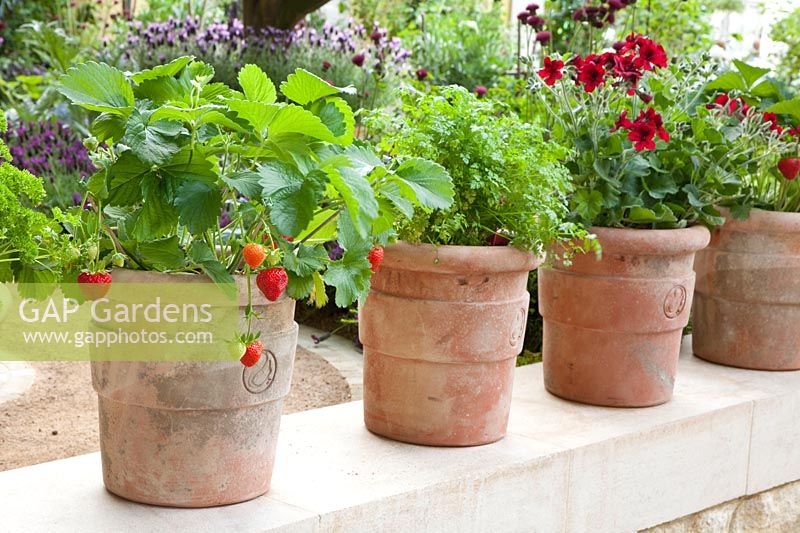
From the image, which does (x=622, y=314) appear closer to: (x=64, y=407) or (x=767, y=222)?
(x=767, y=222)

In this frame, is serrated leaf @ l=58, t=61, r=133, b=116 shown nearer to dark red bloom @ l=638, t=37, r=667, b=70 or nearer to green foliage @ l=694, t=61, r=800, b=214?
dark red bloom @ l=638, t=37, r=667, b=70

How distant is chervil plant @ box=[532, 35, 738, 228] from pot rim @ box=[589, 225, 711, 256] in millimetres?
51

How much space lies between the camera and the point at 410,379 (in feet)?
6.89

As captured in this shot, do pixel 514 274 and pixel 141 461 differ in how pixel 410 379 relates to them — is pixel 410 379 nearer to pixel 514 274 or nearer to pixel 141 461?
pixel 514 274

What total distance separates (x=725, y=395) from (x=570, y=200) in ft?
2.21

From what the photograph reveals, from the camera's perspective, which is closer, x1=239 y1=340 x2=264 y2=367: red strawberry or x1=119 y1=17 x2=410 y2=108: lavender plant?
x1=239 y1=340 x2=264 y2=367: red strawberry

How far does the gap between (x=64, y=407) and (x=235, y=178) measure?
176cm

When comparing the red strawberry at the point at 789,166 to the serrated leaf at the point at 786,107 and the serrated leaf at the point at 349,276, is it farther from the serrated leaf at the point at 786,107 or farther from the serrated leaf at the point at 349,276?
the serrated leaf at the point at 349,276

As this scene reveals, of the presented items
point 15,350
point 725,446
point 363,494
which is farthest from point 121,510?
point 15,350

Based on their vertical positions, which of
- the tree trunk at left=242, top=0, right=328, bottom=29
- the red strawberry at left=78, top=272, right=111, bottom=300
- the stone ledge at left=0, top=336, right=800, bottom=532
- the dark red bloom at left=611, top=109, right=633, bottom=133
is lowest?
the stone ledge at left=0, top=336, right=800, bottom=532

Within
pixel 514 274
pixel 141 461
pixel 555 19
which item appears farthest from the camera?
pixel 555 19

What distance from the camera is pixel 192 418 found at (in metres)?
1.65

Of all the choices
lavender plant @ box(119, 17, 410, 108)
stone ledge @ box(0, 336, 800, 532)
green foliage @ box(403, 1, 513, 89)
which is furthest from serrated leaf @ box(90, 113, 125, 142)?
green foliage @ box(403, 1, 513, 89)

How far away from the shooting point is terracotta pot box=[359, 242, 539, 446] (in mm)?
2043
